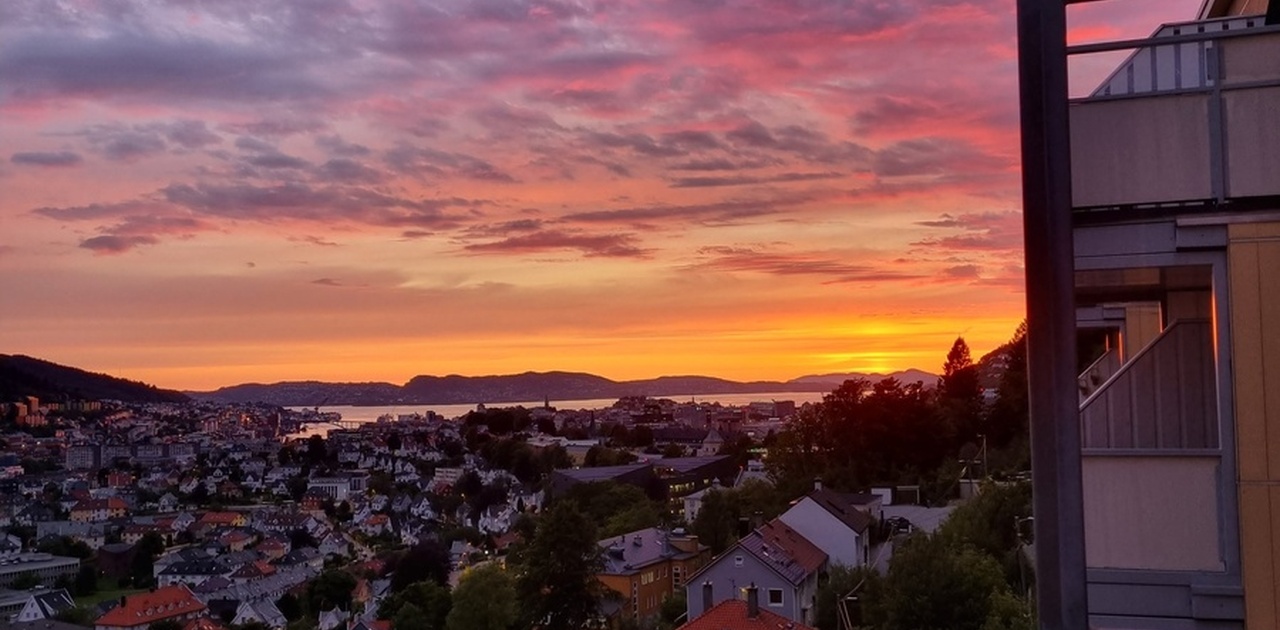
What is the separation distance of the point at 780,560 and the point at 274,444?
591 ft

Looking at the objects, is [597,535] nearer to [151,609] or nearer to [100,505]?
[151,609]

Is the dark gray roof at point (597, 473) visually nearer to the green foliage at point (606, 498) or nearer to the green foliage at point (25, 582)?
the green foliage at point (606, 498)

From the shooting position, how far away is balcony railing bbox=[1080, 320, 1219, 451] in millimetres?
4059

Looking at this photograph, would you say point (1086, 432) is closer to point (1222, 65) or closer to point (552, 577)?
point (1222, 65)

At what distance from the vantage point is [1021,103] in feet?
11.6

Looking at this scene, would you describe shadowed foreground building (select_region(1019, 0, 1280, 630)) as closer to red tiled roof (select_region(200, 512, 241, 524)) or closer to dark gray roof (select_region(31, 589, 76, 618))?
dark gray roof (select_region(31, 589, 76, 618))

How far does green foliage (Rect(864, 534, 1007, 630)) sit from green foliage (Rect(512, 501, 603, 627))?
39.6 ft

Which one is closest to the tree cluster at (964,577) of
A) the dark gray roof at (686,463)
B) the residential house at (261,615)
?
the residential house at (261,615)

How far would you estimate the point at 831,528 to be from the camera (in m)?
29.4

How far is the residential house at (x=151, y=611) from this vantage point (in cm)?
5403

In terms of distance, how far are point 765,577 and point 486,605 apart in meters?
10.3

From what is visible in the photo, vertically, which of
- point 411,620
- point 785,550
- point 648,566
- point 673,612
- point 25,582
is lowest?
point 25,582

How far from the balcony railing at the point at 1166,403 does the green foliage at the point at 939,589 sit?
1502 centimetres

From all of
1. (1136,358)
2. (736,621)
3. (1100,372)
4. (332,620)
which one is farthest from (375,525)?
(1136,358)
